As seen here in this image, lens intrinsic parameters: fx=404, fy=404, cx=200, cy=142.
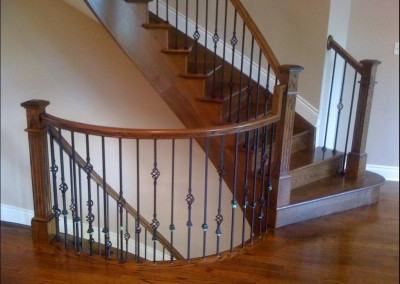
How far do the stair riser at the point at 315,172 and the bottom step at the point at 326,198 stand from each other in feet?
0.13

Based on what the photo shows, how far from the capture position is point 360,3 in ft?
11.5

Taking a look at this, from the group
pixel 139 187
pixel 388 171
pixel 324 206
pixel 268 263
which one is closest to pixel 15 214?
pixel 139 187

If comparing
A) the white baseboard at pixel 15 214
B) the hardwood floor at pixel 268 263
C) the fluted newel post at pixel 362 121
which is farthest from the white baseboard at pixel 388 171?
the white baseboard at pixel 15 214

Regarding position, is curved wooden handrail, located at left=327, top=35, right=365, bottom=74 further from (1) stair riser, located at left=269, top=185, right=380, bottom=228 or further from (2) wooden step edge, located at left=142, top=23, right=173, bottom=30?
(2) wooden step edge, located at left=142, top=23, right=173, bottom=30

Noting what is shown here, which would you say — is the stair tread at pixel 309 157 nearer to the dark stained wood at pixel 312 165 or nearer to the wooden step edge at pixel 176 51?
the dark stained wood at pixel 312 165

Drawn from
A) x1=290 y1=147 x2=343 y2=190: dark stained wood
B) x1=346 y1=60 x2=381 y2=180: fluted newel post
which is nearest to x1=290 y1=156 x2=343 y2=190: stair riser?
x1=290 y1=147 x2=343 y2=190: dark stained wood

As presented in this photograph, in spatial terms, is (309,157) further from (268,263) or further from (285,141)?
(268,263)

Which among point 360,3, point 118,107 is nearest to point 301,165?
point 360,3

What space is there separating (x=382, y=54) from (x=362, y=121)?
0.82 metres

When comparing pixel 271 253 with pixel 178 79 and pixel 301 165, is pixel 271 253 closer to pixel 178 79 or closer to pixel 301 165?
pixel 301 165

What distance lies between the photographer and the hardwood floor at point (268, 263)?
2.28 meters

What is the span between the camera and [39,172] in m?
2.49

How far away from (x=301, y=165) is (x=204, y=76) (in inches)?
40.0

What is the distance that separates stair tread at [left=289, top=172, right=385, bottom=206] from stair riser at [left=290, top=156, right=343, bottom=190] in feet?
0.11
